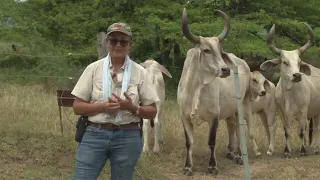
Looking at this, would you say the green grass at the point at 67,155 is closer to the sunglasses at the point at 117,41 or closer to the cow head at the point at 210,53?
the cow head at the point at 210,53

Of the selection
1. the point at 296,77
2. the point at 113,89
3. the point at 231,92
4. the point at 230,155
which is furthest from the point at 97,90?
the point at 296,77

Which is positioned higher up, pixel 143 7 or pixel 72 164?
pixel 143 7

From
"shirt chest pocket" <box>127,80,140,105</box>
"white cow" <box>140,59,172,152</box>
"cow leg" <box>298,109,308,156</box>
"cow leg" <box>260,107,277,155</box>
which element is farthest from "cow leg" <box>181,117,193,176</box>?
"shirt chest pocket" <box>127,80,140,105</box>

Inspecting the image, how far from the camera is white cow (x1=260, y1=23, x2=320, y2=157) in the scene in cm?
909

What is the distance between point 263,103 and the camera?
10.0 m

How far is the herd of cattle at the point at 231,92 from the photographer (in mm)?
7617

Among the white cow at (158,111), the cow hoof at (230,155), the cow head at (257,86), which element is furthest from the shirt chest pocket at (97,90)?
the cow head at (257,86)

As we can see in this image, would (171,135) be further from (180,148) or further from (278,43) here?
(278,43)

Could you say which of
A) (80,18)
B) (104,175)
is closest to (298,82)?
(104,175)

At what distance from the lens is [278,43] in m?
14.8

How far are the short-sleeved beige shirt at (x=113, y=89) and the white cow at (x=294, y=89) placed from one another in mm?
5232

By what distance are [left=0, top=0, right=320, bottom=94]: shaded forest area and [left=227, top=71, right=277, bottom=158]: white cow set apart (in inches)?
137

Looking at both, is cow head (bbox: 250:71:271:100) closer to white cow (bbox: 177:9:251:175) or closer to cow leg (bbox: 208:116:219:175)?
white cow (bbox: 177:9:251:175)

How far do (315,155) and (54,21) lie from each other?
31.2 feet
